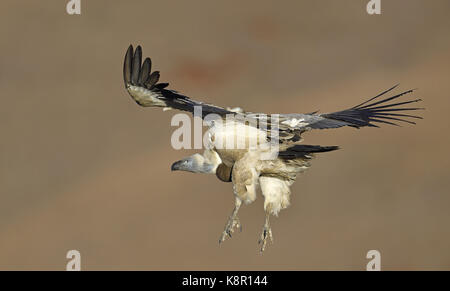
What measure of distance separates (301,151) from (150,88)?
1.30 metres

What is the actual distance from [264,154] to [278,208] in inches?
18.5

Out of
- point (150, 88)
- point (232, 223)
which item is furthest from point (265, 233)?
point (150, 88)

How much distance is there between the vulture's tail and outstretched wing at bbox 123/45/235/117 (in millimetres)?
606

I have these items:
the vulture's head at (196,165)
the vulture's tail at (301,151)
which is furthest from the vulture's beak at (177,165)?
the vulture's tail at (301,151)

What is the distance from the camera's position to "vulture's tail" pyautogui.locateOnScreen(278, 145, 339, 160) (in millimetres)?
6523

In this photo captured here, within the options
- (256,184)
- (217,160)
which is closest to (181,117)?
(217,160)

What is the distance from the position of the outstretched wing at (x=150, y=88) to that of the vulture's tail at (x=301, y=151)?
1.99 ft

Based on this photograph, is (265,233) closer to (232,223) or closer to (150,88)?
(232,223)

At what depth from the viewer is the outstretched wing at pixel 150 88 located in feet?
20.6

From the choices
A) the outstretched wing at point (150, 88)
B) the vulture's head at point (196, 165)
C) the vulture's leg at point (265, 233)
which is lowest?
the vulture's leg at point (265, 233)

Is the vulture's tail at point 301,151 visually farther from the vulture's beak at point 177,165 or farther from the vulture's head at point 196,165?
the vulture's beak at point 177,165

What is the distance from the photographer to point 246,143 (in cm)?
660

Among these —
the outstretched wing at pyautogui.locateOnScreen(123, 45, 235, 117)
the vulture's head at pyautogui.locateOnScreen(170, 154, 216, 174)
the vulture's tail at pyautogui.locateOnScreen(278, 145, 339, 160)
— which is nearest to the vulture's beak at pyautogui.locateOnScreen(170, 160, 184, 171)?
the vulture's head at pyautogui.locateOnScreen(170, 154, 216, 174)

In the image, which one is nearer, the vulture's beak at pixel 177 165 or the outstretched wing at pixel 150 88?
the outstretched wing at pixel 150 88
